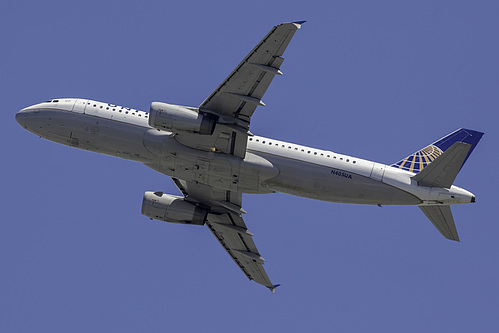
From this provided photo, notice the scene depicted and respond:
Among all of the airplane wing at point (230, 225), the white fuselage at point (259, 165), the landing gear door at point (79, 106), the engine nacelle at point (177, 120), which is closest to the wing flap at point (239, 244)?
the airplane wing at point (230, 225)

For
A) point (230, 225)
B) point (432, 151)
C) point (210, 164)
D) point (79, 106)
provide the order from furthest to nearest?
point (230, 225), point (432, 151), point (79, 106), point (210, 164)

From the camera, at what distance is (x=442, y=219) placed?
175 ft

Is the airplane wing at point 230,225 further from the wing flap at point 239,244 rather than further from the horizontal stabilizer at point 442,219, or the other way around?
the horizontal stabilizer at point 442,219

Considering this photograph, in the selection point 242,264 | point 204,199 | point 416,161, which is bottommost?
point 242,264

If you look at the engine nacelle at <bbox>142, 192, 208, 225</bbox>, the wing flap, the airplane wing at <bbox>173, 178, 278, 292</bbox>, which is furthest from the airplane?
the wing flap

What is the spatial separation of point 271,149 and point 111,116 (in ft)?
37.8

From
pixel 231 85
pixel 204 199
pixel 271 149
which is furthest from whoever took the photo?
pixel 204 199

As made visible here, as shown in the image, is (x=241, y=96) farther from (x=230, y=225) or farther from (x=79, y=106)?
(x=230, y=225)

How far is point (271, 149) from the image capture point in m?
53.2

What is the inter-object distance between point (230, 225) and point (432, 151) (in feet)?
54.9

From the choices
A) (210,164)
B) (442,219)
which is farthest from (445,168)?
(210,164)

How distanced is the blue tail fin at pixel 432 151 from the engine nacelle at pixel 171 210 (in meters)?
15.6

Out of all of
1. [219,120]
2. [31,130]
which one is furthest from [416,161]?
[31,130]

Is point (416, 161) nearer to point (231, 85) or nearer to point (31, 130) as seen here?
point (231, 85)
